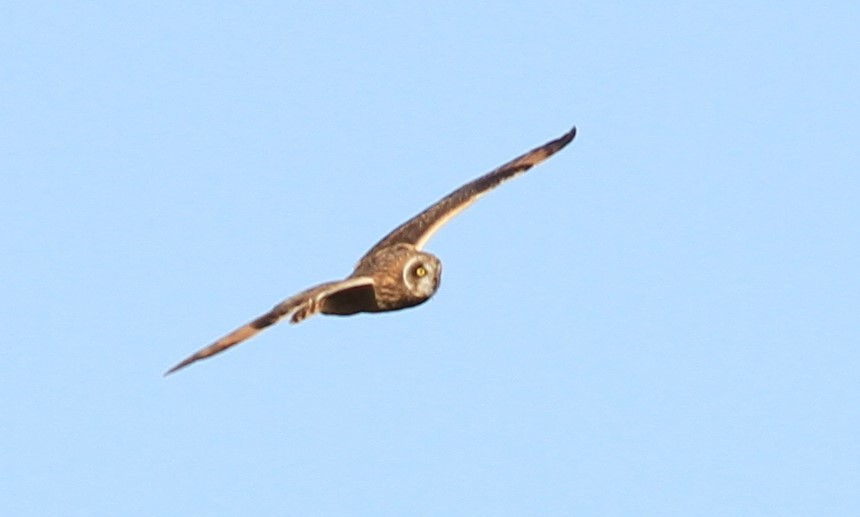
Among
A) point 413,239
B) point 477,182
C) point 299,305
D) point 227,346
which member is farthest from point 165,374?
point 477,182

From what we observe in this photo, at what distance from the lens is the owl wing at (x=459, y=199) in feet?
64.9

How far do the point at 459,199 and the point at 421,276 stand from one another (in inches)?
79.0

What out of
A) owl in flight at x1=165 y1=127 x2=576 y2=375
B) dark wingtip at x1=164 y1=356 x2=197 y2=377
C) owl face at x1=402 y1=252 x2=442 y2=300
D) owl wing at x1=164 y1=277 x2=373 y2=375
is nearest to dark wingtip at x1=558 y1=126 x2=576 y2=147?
owl in flight at x1=165 y1=127 x2=576 y2=375

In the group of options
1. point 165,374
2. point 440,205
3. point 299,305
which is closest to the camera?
point 165,374

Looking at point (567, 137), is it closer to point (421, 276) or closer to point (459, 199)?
point (459, 199)

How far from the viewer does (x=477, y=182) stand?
21.0 meters

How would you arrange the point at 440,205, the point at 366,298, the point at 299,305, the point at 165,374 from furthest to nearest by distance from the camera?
the point at 440,205 < the point at 366,298 < the point at 299,305 < the point at 165,374

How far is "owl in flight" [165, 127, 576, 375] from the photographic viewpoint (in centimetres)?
1620

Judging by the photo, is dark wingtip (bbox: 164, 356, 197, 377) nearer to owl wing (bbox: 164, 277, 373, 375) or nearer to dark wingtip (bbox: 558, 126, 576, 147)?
owl wing (bbox: 164, 277, 373, 375)

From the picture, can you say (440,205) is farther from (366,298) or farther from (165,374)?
(165,374)

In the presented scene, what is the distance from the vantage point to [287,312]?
16.2m

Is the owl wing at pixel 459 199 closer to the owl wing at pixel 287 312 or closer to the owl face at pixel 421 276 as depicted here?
the owl face at pixel 421 276

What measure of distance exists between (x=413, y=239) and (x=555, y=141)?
2789 millimetres

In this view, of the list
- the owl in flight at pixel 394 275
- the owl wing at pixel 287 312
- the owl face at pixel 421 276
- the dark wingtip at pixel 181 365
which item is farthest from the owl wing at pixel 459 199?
the dark wingtip at pixel 181 365
